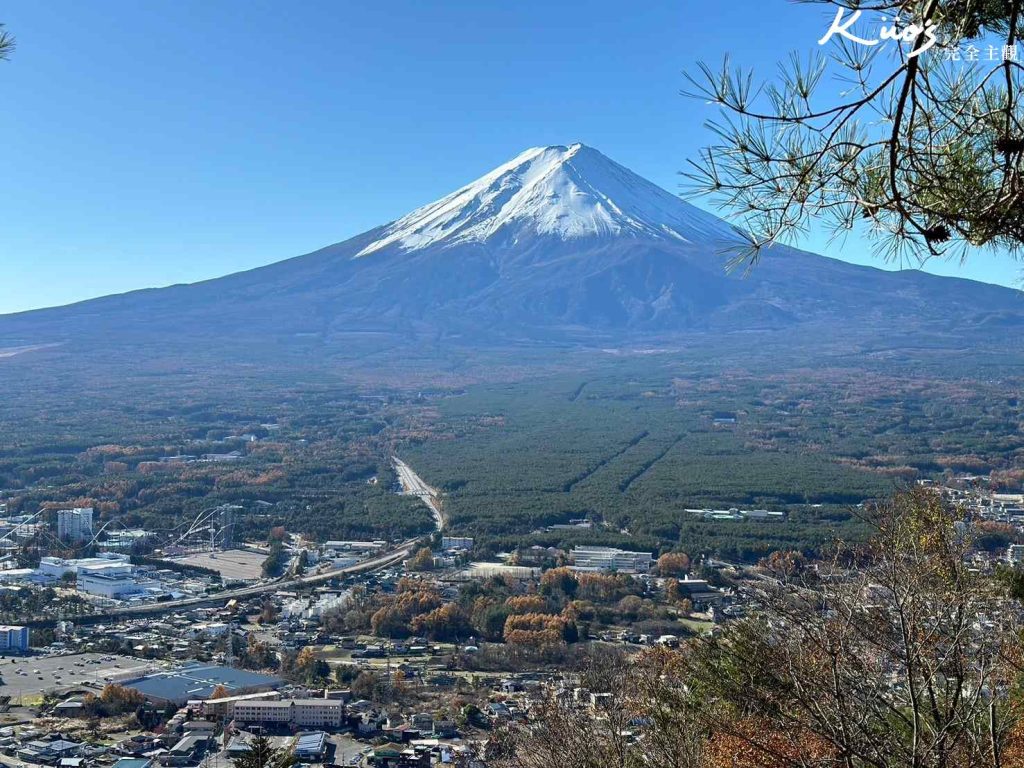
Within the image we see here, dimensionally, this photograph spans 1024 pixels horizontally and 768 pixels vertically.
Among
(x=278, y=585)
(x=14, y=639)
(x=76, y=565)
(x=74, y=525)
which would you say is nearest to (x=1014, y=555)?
(x=278, y=585)

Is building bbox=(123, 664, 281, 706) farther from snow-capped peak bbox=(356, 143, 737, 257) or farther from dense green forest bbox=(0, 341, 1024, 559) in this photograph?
snow-capped peak bbox=(356, 143, 737, 257)

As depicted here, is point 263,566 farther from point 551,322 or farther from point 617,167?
point 617,167

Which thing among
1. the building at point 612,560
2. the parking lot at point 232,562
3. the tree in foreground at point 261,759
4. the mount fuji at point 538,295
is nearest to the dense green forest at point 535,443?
the building at point 612,560

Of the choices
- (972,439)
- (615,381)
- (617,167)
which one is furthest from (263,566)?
(617,167)

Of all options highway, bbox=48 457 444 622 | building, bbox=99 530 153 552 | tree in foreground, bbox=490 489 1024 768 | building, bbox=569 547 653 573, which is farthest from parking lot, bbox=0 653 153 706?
tree in foreground, bbox=490 489 1024 768

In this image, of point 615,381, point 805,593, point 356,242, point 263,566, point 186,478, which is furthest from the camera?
point 356,242

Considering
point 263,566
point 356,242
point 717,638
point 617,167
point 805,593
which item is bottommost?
point 263,566
